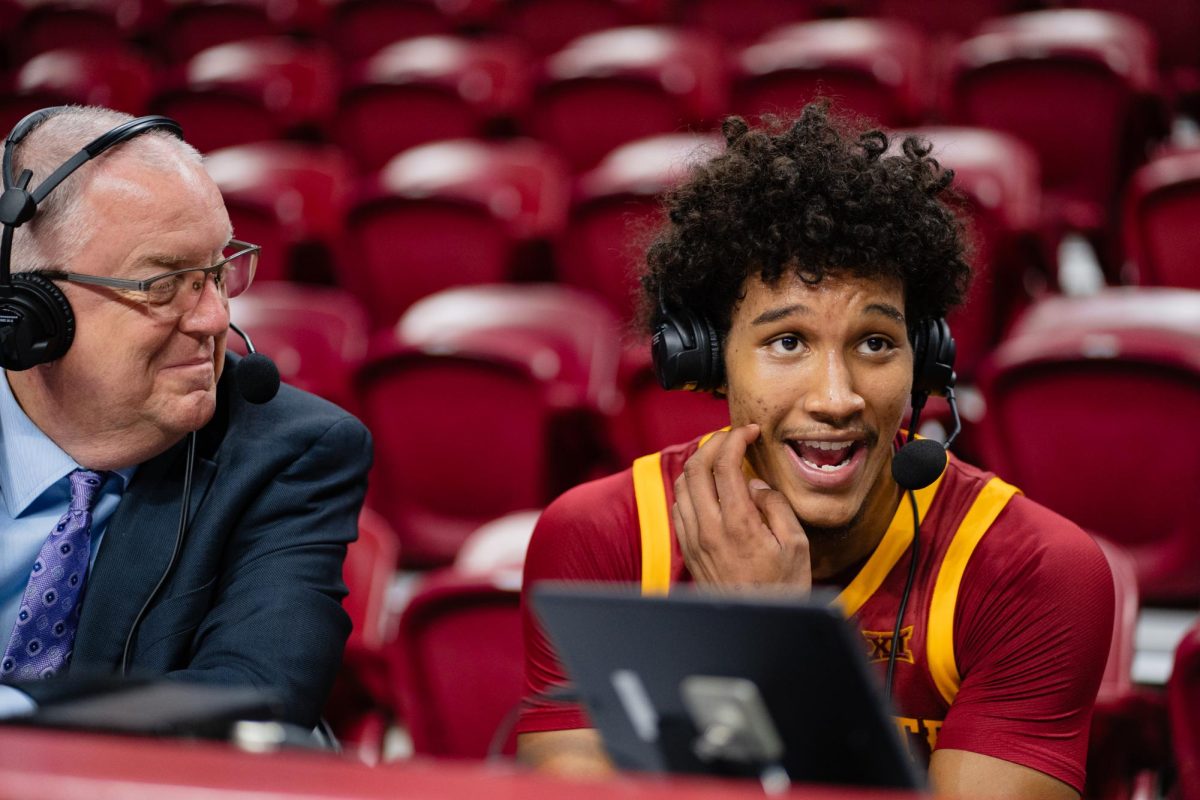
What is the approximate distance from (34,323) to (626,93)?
3922mm

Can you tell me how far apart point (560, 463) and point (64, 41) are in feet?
17.3

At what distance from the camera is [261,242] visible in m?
4.85

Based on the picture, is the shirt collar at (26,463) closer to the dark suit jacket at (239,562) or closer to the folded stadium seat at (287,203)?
the dark suit jacket at (239,562)

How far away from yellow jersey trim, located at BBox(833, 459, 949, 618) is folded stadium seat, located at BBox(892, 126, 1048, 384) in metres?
1.64

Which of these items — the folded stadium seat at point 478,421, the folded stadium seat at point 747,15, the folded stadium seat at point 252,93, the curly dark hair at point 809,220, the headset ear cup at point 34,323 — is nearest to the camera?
the headset ear cup at point 34,323

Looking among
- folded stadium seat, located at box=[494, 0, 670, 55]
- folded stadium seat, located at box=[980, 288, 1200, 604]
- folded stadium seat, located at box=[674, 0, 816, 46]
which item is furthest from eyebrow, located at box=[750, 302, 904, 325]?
folded stadium seat, located at box=[494, 0, 670, 55]

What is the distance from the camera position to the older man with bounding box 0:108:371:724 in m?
1.77

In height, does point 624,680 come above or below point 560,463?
above

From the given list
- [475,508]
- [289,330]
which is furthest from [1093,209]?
[289,330]

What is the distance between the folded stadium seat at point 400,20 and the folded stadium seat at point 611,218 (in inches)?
113

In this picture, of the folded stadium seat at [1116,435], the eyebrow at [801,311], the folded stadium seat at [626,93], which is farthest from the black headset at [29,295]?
the folded stadium seat at [626,93]

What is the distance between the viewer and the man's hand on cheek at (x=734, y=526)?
172 centimetres

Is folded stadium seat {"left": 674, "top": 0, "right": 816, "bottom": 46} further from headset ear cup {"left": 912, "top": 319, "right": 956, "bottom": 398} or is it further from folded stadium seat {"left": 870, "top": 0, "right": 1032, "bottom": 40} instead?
headset ear cup {"left": 912, "top": 319, "right": 956, "bottom": 398}

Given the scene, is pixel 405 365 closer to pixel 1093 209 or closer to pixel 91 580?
pixel 91 580
